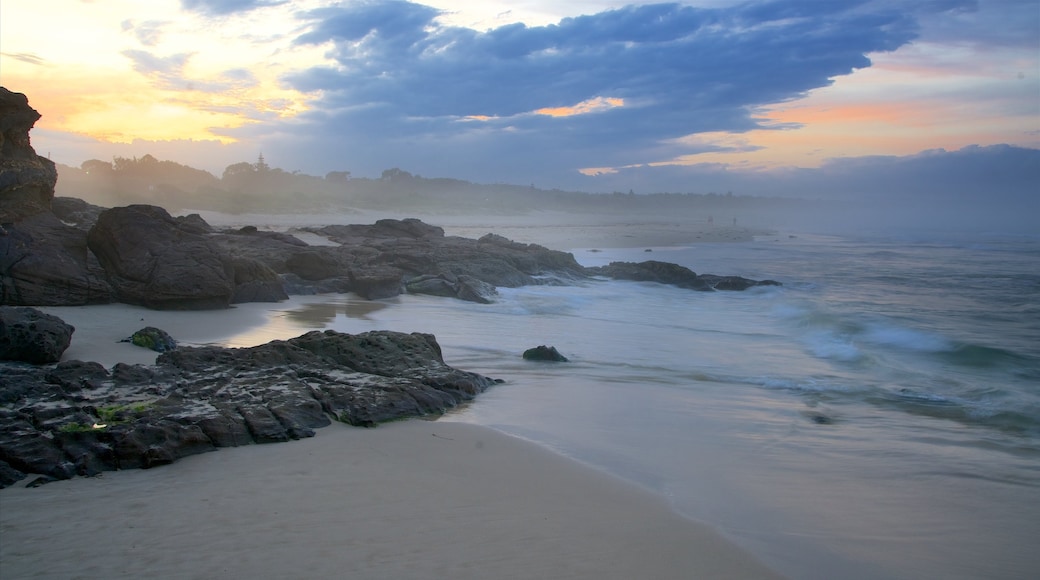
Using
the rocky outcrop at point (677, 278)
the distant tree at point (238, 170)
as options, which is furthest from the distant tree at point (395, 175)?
the rocky outcrop at point (677, 278)

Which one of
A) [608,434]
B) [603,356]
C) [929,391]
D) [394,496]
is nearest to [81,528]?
[394,496]

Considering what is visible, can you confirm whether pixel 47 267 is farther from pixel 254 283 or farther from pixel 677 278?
pixel 677 278

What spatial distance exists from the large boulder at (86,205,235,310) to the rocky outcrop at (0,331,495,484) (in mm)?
3274

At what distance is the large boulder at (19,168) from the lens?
866 cm

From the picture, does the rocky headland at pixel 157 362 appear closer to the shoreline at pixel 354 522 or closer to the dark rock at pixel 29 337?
the dark rock at pixel 29 337

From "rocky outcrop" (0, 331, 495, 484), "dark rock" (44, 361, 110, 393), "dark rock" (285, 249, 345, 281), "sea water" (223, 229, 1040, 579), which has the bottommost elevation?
"sea water" (223, 229, 1040, 579)

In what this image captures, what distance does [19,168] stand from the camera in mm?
8852

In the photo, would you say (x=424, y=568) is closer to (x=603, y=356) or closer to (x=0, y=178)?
(x=603, y=356)

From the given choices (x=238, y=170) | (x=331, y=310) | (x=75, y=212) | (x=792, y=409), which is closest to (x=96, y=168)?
(x=238, y=170)

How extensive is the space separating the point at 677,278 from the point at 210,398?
606 inches

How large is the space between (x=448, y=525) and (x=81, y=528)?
174 centimetres

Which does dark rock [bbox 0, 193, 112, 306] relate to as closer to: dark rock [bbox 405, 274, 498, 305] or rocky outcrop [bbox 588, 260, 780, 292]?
dark rock [bbox 405, 274, 498, 305]

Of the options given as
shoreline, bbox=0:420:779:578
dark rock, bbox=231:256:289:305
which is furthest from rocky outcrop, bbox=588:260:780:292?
shoreline, bbox=0:420:779:578

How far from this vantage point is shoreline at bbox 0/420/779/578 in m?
3.06
